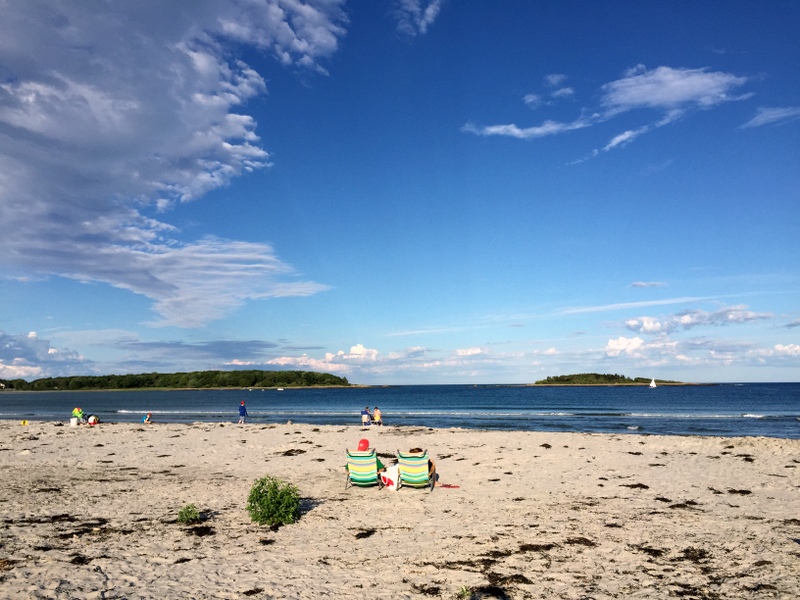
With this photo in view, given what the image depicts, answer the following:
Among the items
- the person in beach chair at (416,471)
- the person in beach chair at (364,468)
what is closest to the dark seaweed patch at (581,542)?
the person in beach chair at (416,471)

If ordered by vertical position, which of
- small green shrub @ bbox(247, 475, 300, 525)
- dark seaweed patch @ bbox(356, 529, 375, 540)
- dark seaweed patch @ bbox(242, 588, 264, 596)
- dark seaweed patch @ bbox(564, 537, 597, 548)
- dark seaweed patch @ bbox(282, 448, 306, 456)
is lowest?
dark seaweed patch @ bbox(282, 448, 306, 456)

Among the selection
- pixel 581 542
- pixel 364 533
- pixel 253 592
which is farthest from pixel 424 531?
pixel 253 592

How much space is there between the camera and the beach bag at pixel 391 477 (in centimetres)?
1366

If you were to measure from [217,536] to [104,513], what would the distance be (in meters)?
3.47

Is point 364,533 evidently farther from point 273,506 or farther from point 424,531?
point 273,506

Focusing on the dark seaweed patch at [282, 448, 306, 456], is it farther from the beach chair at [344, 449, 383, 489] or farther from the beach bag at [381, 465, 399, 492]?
the beach bag at [381, 465, 399, 492]

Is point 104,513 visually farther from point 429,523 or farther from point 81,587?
point 429,523

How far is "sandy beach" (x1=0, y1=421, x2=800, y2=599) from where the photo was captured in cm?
730

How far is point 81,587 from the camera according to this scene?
277 inches

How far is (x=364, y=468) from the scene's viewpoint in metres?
14.0

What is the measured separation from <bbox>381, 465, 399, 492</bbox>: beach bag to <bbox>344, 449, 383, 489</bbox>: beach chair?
1.11 ft

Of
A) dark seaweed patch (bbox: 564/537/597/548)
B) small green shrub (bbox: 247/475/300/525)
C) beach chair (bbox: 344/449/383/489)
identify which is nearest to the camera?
dark seaweed patch (bbox: 564/537/597/548)

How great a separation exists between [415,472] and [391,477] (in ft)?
2.09

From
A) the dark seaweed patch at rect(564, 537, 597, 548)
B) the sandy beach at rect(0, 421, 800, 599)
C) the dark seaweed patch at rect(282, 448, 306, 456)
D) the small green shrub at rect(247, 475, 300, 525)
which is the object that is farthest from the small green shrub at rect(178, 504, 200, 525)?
the dark seaweed patch at rect(282, 448, 306, 456)
